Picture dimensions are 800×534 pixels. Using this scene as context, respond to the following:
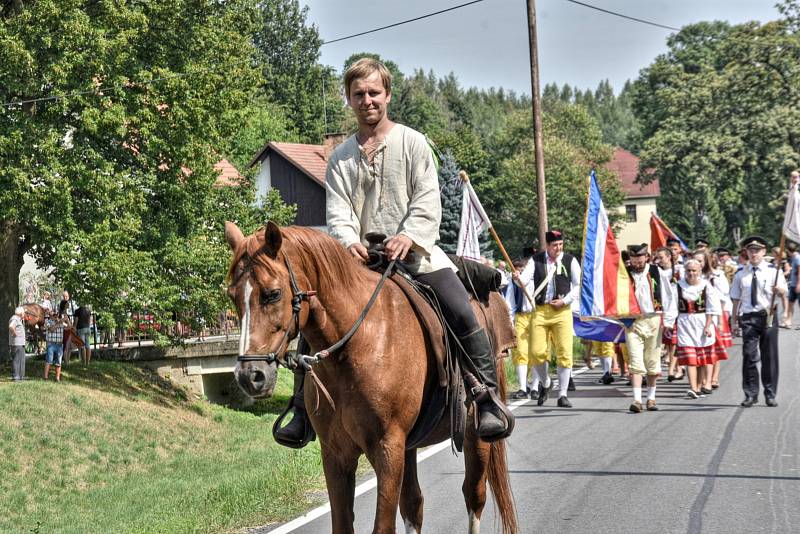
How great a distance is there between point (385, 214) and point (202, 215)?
25.8m

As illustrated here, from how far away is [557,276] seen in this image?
14836mm

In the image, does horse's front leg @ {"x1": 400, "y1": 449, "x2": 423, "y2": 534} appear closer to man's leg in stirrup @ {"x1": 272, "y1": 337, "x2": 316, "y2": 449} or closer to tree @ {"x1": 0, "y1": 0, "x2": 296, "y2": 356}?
man's leg in stirrup @ {"x1": 272, "y1": 337, "x2": 316, "y2": 449}

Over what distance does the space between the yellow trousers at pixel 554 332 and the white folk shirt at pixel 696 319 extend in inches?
88.8

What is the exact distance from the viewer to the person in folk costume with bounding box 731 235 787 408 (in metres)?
14.2

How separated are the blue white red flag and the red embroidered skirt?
1.39 meters

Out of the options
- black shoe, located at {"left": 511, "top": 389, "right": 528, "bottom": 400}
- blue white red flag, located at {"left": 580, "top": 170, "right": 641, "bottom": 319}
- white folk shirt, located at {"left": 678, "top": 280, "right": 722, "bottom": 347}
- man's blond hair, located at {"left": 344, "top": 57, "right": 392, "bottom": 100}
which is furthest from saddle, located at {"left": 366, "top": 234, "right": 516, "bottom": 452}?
white folk shirt, located at {"left": 678, "top": 280, "right": 722, "bottom": 347}

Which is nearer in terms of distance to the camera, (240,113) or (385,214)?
(385,214)

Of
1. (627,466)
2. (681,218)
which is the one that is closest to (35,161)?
(627,466)

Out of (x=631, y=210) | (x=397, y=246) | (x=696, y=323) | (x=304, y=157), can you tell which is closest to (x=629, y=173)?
(x=631, y=210)

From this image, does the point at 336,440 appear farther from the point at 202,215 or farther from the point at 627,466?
the point at 202,215

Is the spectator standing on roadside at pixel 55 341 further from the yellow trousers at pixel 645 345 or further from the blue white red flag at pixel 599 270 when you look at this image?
the yellow trousers at pixel 645 345

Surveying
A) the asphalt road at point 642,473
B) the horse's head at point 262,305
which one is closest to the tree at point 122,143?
the asphalt road at point 642,473

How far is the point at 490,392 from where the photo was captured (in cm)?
604

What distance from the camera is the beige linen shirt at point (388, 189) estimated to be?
5.68 meters
